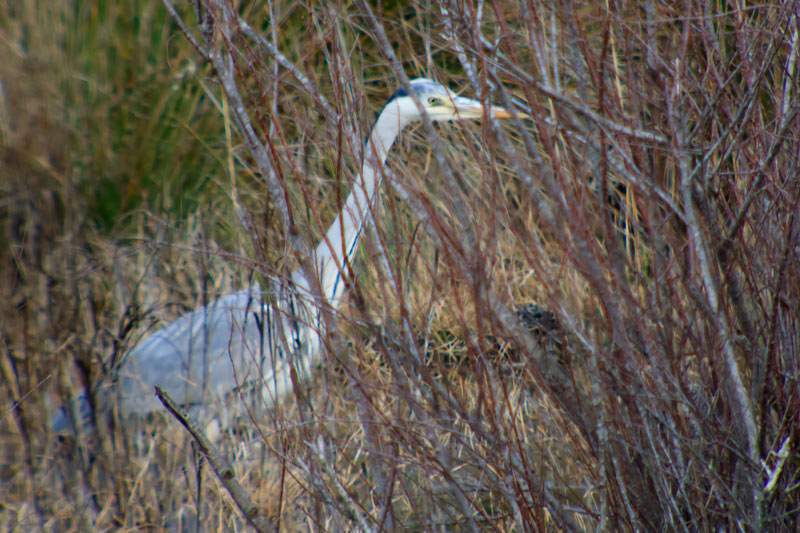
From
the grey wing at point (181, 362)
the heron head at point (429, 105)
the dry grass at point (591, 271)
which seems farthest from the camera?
the grey wing at point (181, 362)

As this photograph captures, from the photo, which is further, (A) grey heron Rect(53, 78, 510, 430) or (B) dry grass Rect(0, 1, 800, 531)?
(A) grey heron Rect(53, 78, 510, 430)

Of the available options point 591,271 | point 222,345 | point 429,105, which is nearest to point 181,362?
point 222,345

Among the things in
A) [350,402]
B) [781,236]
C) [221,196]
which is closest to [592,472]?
[781,236]

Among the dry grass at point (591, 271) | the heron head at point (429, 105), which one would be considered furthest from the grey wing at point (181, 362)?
the dry grass at point (591, 271)

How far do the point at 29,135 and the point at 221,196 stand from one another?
1506mm

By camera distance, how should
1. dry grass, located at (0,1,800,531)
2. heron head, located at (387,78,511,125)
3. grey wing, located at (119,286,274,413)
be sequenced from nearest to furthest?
dry grass, located at (0,1,800,531)
heron head, located at (387,78,511,125)
grey wing, located at (119,286,274,413)

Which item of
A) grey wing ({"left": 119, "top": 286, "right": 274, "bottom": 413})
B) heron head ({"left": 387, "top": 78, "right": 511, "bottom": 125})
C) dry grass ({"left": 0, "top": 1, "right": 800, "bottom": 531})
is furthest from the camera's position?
grey wing ({"left": 119, "top": 286, "right": 274, "bottom": 413})

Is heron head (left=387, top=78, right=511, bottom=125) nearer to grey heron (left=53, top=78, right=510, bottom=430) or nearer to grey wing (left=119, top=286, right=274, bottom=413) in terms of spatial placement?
grey heron (left=53, top=78, right=510, bottom=430)

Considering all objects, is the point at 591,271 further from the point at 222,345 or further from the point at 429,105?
the point at 222,345

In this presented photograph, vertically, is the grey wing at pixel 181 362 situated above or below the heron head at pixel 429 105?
below

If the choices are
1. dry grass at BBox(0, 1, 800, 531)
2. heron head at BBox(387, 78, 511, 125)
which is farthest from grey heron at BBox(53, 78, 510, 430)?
dry grass at BBox(0, 1, 800, 531)

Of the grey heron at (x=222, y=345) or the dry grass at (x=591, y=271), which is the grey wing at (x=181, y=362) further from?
the dry grass at (x=591, y=271)

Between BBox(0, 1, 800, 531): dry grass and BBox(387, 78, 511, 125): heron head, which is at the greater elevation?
BBox(387, 78, 511, 125): heron head

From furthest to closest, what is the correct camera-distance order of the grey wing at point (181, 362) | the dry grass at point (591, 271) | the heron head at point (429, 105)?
the grey wing at point (181, 362), the heron head at point (429, 105), the dry grass at point (591, 271)
